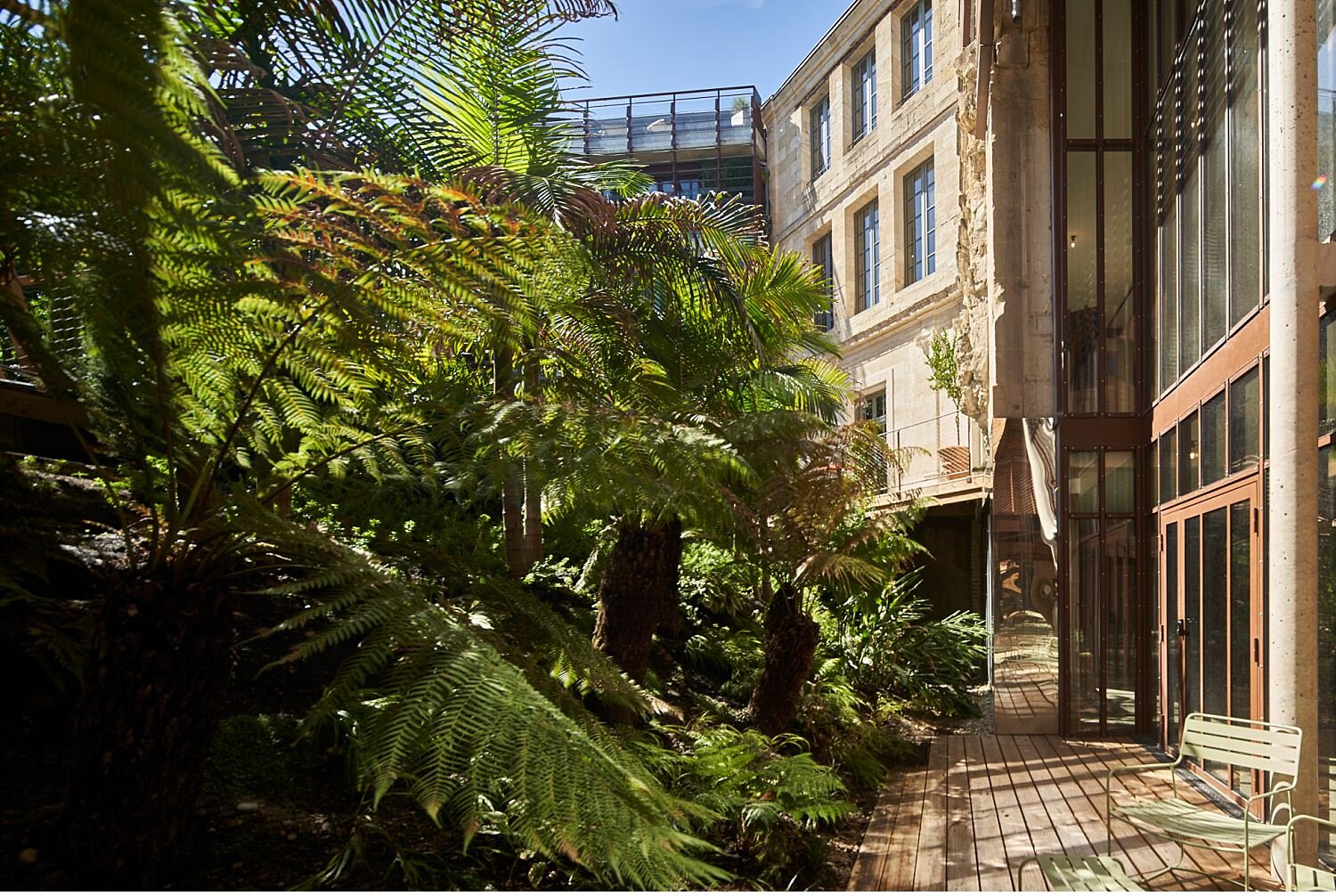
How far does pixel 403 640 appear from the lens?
7.53 ft

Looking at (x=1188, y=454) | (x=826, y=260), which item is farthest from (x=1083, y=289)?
(x=826, y=260)

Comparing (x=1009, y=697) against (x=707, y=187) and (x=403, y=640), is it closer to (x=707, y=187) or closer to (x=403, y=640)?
(x=403, y=640)

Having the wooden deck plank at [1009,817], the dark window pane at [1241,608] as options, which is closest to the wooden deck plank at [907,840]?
the wooden deck plank at [1009,817]

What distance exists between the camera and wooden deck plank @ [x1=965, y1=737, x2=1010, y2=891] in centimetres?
442

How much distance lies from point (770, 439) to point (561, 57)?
2.79m

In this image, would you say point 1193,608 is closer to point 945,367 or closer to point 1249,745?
point 1249,745

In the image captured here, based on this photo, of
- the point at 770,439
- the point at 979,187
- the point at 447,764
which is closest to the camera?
the point at 447,764

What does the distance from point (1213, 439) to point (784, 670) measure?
2976 mm

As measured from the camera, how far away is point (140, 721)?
2.52 meters

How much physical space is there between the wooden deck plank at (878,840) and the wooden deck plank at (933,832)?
0.52 ft

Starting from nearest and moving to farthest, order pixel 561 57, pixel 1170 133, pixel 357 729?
1. pixel 357 729
2. pixel 561 57
3. pixel 1170 133

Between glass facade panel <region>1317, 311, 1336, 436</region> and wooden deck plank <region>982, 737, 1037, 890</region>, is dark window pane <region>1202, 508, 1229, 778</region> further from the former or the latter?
glass facade panel <region>1317, 311, 1336, 436</region>

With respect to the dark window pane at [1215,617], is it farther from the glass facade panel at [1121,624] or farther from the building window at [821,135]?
the building window at [821,135]

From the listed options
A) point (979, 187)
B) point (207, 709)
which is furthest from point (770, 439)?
point (979, 187)
